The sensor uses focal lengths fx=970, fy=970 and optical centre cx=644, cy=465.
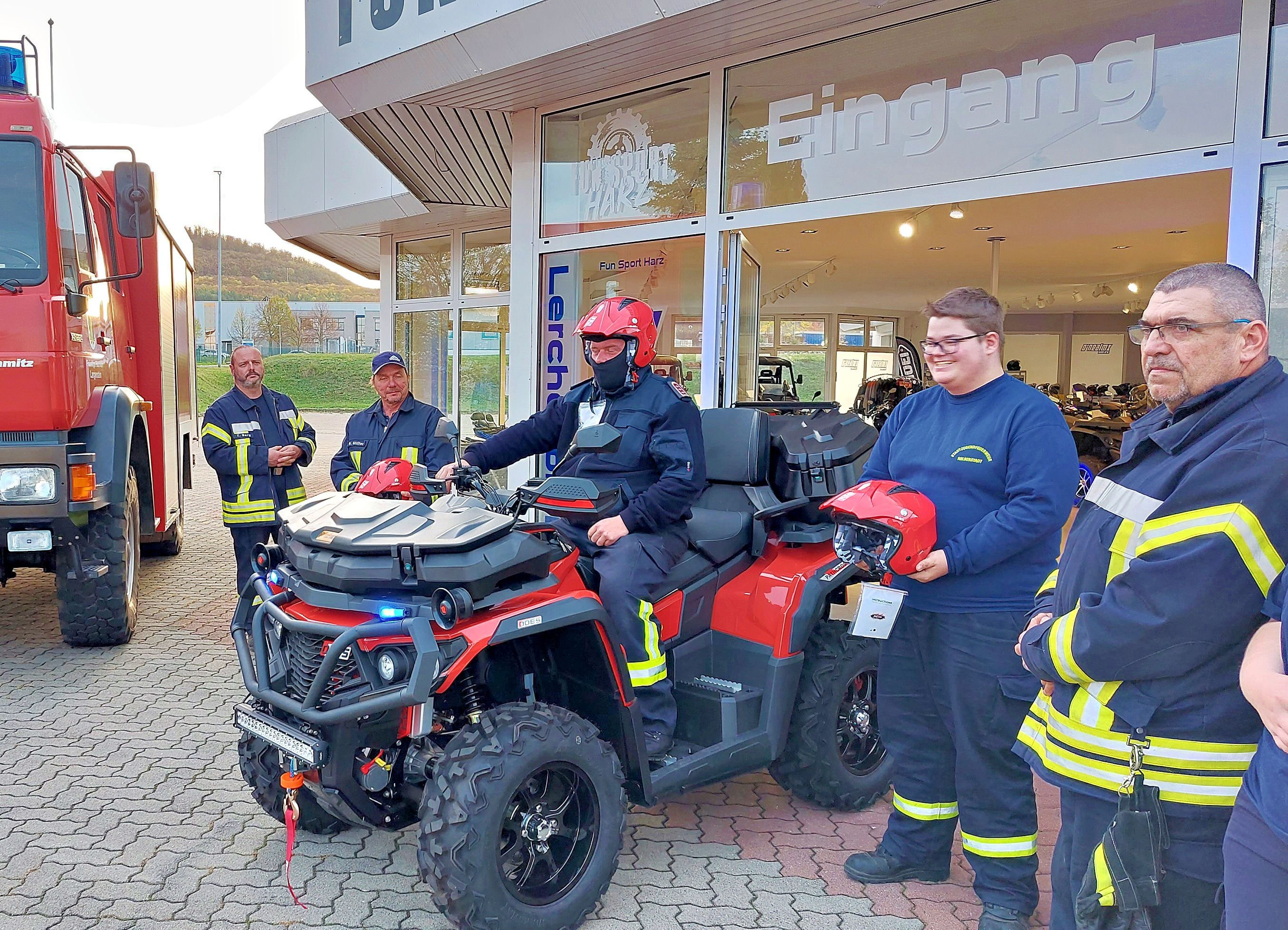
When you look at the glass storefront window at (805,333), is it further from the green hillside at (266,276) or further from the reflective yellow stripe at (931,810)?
the green hillside at (266,276)

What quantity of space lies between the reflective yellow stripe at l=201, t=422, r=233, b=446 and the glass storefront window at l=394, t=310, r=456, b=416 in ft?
27.6

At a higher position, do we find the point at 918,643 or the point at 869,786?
the point at 918,643

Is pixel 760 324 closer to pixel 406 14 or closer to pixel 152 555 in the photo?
pixel 406 14

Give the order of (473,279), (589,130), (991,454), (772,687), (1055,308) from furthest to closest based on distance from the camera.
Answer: (1055,308), (473,279), (589,130), (772,687), (991,454)

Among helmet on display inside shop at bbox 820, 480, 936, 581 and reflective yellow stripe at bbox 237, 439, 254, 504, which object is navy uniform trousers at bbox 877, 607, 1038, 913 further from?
reflective yellow stripe at bbox 237, 439, 254, 504

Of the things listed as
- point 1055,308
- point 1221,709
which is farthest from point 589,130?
point 1055,308

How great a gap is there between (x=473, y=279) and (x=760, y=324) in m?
6.34

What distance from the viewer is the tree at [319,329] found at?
7088cm

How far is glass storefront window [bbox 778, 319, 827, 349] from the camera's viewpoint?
24.5 metres

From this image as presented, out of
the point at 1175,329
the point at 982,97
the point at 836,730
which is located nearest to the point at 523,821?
the point at 836,730

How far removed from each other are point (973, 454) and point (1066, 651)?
1.08 meters

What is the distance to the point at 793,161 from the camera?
20.4 ft

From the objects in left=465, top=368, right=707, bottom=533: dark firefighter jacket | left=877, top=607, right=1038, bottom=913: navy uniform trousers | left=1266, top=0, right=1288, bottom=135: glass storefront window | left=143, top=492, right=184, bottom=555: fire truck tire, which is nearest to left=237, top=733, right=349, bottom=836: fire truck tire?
left=465, top=368, right=707, bottom=533: dark firefighter jacket

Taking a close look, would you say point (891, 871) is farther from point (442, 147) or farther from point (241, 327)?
point (241, 327)
